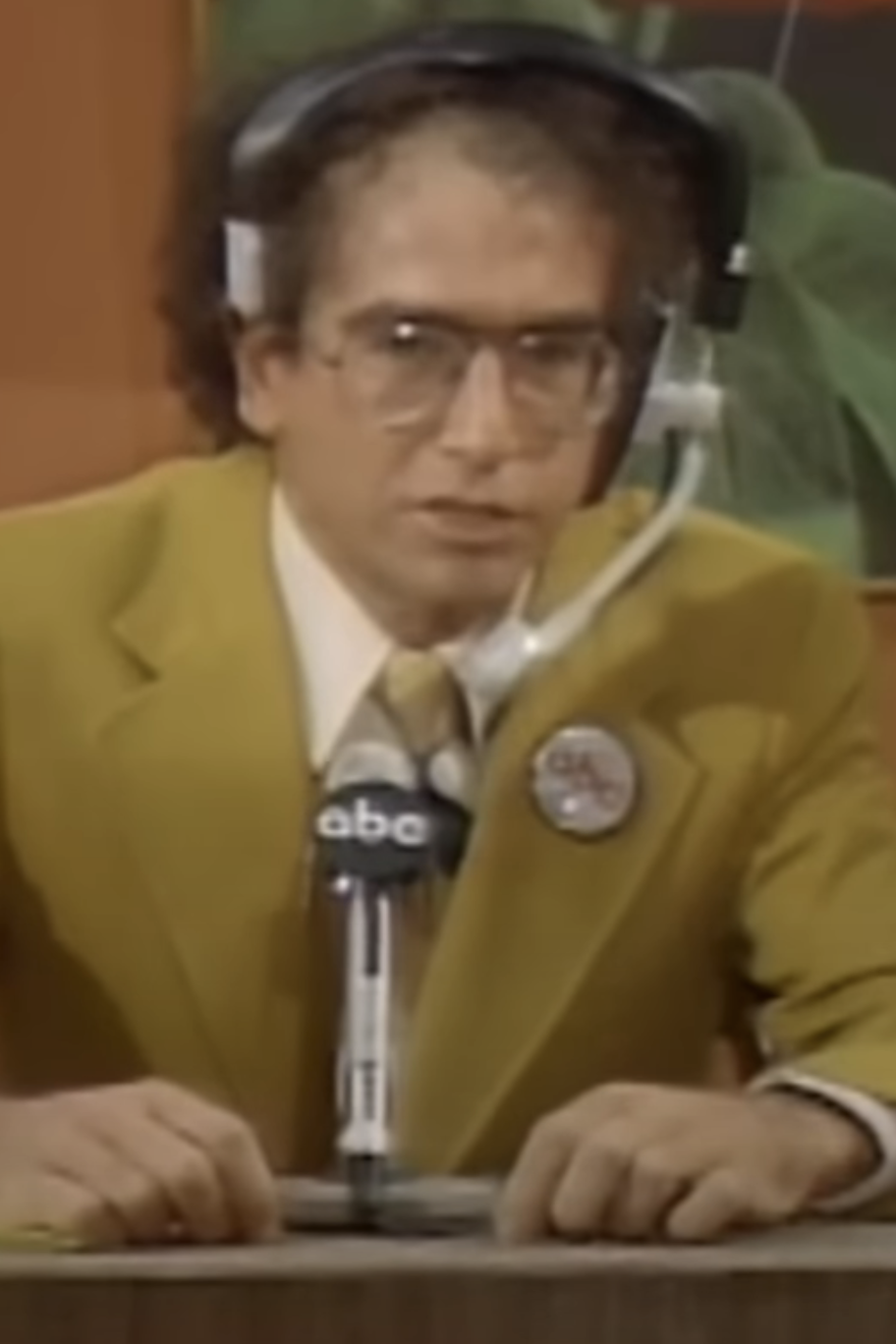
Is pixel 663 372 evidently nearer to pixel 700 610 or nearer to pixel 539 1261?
pixel 700 610

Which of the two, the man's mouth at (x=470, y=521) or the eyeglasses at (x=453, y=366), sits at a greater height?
the eyeglasses at (x=453, y=366)

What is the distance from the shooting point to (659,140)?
1.07 metres

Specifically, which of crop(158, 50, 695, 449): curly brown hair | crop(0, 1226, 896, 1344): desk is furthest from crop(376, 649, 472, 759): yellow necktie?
crop(0, 1226, 896, 1344): desk

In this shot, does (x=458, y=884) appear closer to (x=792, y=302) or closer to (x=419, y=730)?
(x=419, y=730)

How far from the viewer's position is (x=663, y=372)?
3.51ft

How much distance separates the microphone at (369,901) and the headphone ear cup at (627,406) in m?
0.11

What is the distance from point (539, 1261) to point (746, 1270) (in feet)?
0.17

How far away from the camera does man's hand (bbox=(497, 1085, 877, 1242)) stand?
36.7 inches

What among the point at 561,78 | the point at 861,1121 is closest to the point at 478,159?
the point at 561,78

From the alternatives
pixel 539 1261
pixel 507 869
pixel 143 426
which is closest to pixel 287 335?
pixel 143 426

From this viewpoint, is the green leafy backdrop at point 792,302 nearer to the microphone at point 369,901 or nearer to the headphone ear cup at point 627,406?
the headphone ear cup at point 627,406

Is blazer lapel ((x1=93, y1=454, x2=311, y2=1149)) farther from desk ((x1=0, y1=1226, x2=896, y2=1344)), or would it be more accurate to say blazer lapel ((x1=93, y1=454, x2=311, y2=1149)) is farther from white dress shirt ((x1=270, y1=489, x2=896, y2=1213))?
desk ((x1=0, y1=1226, x2=896, y2=1344))

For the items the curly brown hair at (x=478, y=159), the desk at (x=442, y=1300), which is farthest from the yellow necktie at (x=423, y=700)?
the desk at (x=442, y=1300)

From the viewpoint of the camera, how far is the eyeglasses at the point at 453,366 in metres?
1.03
